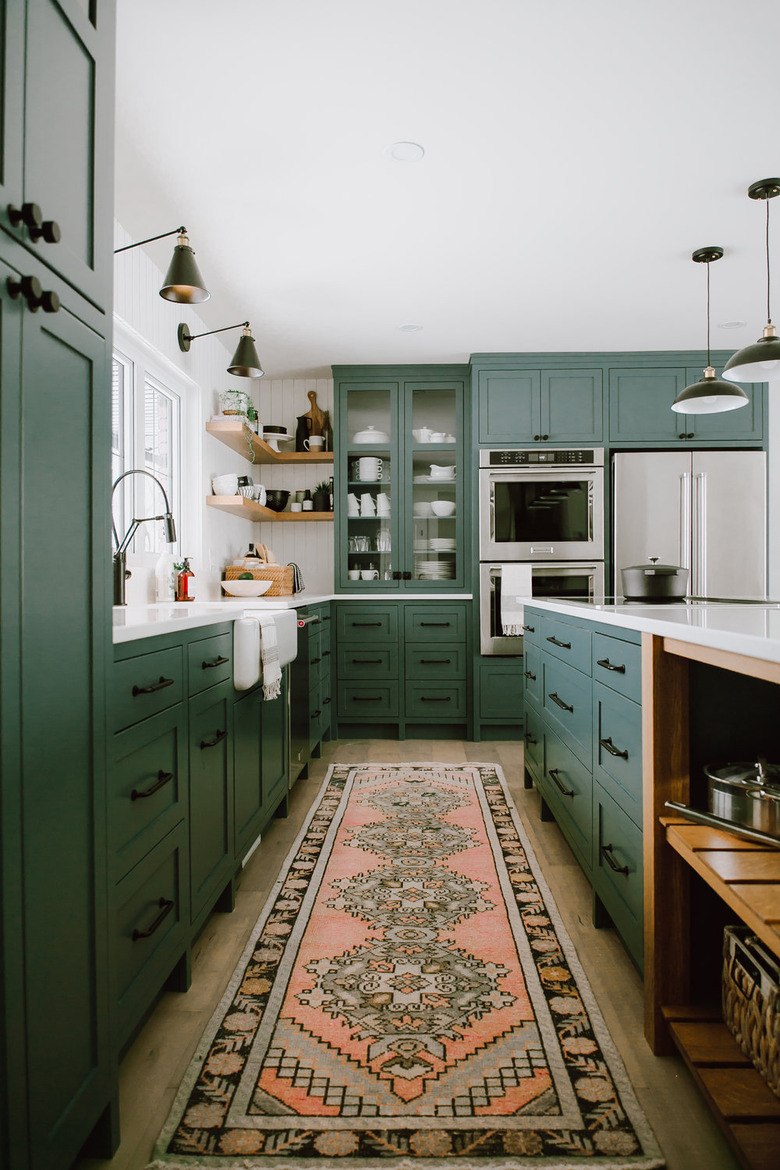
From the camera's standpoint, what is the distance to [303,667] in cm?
332

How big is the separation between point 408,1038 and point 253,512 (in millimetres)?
3414

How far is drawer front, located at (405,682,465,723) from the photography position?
4457 mm

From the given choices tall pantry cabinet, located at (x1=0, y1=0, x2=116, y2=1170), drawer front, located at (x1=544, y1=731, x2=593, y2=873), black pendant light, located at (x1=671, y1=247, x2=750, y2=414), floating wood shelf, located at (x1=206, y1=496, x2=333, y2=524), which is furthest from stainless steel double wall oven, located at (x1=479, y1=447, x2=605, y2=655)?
tall pantry cabinet, located at (x1=0, y1=0, x2=116, y2=1170)

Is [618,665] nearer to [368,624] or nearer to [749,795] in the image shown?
[749,795]

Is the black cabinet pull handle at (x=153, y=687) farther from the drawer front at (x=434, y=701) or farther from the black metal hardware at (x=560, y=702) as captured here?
the drawer front at (x=434, y=701)

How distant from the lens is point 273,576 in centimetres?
393

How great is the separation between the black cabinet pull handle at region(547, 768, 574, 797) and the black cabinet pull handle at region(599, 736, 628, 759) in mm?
499

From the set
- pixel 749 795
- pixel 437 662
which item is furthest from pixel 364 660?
pixel 749 795

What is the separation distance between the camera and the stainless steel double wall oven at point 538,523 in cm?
433

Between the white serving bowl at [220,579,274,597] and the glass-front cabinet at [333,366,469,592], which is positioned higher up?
the glass-front cabinet at [333,366,469,592]

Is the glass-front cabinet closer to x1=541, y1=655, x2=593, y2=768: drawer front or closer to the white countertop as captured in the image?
x1=541, y1=655, x2=593, y2=768: drawer front

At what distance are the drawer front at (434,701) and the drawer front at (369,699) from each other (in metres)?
0.10

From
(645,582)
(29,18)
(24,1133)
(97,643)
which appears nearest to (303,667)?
(645,582)

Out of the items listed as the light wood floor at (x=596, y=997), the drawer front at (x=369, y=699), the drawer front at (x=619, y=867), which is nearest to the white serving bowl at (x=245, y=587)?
the drawer front at (x=369, y=699)
